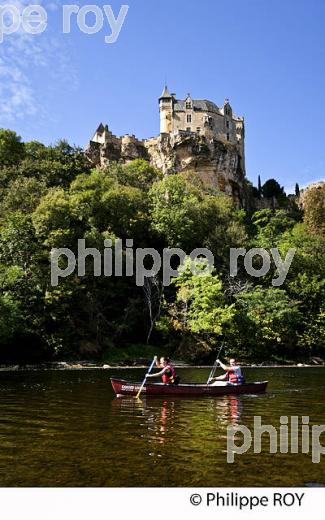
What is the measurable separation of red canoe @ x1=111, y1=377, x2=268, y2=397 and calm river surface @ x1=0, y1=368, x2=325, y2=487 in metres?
0.48

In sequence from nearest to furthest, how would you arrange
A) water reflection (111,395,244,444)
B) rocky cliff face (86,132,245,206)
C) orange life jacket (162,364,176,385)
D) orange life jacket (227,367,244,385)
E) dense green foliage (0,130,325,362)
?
water reflection (111,395,244,444) < orange life jacket (162,364,176,385) < orange life jacket (227,367,244,385) < dense green foliage (0,130,325,362) < rocky cliff face (86,132,245,206)

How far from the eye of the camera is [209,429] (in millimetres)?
16375

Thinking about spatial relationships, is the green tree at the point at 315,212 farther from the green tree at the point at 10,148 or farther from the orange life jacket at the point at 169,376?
the orange life jacket at the point at 169,376

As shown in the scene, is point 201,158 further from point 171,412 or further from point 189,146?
point 171,412

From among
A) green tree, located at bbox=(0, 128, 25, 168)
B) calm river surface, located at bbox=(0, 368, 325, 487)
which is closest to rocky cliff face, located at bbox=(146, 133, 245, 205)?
green tree, located at bbox=(0, 128, 25, 168)

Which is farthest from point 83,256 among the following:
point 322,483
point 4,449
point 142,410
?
point 322,483

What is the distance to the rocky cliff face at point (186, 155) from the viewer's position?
→ 91562 mm

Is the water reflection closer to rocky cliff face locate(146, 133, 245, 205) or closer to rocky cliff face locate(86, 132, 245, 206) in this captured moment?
rocky cliff face locate(146, 133, 245, 205)

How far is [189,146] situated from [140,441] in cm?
8145

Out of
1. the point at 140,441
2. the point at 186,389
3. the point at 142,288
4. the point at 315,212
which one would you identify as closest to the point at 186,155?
the point at 315,212

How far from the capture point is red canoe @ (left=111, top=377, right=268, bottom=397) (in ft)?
80.9

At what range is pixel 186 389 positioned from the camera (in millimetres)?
25031
